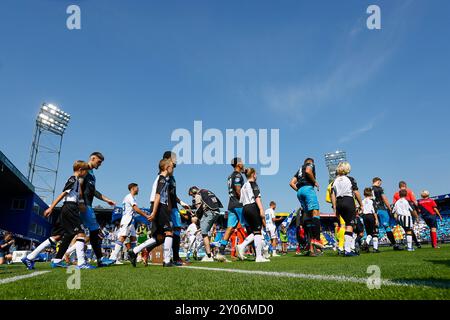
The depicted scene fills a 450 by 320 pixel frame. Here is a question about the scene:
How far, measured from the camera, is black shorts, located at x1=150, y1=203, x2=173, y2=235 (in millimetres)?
6092

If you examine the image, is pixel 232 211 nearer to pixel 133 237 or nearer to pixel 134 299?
pixel 133 237

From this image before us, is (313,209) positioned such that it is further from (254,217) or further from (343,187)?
(254,217)

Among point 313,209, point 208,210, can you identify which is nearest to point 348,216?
point 313,209

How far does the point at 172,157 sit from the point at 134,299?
5.03 meters

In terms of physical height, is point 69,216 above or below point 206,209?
below

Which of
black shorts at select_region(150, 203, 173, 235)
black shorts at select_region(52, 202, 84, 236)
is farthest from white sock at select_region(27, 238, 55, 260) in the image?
black shorts at select_region(150, 203, 173, 235)

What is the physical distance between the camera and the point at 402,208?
1042 cm

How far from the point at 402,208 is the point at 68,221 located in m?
9.57

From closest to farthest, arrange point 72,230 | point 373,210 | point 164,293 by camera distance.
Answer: point 164,293, point 72,230, point 373,210

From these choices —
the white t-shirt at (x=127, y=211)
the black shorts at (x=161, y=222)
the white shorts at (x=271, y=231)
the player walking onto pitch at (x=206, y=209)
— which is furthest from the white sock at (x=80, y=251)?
the white shorts at (x=271, y=231)

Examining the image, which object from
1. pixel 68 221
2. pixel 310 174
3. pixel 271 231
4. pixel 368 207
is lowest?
pixel 271 231

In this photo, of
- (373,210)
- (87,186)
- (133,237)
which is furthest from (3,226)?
(373,210)

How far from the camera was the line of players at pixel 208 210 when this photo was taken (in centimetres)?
618
